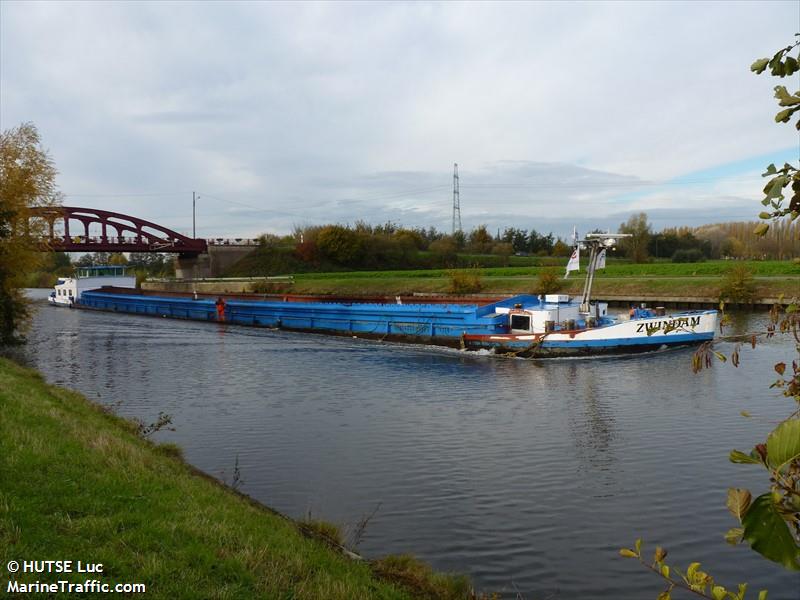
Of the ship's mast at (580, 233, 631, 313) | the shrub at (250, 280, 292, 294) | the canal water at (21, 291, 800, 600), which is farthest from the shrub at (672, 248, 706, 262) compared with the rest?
the ship's mast at (580, 233, 631, 313)

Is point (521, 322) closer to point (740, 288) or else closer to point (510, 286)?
point (740, 288)

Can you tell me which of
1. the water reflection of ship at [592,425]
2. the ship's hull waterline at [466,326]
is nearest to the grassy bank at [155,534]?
the water reflection of ship at [592,425]

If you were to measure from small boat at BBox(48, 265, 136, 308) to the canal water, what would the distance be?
143 feet

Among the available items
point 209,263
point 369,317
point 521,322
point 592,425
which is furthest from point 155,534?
point 209,263

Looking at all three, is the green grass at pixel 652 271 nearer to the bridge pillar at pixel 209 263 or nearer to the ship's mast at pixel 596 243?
the bridge pillar at pixel 209 263

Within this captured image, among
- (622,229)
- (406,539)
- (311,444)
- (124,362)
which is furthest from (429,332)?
(622,229)

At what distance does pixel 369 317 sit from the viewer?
35312 millimetres

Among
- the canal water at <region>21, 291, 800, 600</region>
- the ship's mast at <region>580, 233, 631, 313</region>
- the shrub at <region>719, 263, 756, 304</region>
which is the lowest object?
the canal water at <region>21, 291, 800, 600</region>

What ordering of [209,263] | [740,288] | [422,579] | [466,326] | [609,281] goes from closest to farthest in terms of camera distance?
[422,579] → [466,326] → [740,288] → [609,281] → [209,263]

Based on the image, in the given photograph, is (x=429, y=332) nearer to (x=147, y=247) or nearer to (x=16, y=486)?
(x=16, y=486)

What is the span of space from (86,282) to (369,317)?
4522 centimetres

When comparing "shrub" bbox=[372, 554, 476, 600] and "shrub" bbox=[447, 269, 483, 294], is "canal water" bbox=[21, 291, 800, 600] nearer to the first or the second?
"shrub" bbox=[372, 554, 476, 600]

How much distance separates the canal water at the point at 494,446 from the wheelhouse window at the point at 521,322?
A: 2.60 m

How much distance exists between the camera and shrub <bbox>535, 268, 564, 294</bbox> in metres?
54.7
